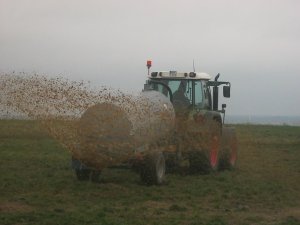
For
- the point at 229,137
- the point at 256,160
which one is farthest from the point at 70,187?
the point at 256,160

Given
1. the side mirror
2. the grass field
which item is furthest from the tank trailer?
the grass field

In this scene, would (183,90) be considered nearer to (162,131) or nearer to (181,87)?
(181,87)

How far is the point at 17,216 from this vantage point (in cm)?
1064

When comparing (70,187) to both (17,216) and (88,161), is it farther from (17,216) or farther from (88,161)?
(17,216)

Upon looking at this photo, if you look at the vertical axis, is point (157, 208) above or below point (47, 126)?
below

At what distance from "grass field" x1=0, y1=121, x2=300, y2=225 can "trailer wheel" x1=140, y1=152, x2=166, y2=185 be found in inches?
8.7

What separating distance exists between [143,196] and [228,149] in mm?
6619

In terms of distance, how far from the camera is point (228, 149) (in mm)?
19406

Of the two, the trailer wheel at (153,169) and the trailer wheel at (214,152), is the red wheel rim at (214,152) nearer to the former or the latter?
the trailer wheel at (214,152)

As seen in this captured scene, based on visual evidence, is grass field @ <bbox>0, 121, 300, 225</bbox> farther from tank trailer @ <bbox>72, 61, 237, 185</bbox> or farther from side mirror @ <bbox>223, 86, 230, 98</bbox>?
side mirror @ <bbox>223, 86, 230, 98</bbox>

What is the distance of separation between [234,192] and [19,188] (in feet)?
16.1

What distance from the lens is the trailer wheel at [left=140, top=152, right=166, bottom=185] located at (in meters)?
14.5

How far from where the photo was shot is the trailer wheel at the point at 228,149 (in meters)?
19.3

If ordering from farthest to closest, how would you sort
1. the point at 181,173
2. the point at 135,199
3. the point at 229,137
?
the point at 229,137
the point at 181,173
the point at 135,199
